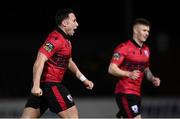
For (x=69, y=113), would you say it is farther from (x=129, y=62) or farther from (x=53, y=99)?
(x=129, y=62)

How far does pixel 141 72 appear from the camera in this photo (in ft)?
27.6

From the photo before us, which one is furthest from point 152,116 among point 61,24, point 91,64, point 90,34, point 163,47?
point 90,34

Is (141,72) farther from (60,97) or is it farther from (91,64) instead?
(91,64)

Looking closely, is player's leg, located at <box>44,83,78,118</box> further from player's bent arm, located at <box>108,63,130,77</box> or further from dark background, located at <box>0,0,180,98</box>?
dark background, located at <box>0,0,180,98</box>

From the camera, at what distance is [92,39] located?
2166cm

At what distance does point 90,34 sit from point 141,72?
14.0 meters

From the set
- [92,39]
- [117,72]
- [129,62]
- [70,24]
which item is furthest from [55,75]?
[92,39]

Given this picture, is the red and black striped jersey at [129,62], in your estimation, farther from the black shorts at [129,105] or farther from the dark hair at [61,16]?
the dark hair at [61,16]

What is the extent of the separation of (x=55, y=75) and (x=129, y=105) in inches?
45.7

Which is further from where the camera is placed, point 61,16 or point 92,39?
point 92,39

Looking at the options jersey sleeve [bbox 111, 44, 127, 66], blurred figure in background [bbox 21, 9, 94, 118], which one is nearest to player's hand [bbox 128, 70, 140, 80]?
jersey sleeve [bbox 111, 44, 127, 66]

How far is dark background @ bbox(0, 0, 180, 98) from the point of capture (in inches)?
609

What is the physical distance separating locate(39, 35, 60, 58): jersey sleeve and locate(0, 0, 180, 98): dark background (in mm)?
7260

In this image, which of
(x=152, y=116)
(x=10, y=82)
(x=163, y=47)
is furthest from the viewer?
(x=163, y=47)
